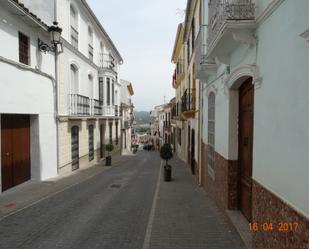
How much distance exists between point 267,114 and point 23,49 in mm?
8896

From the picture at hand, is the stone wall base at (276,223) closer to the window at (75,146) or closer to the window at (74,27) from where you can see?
the window at (75,146)

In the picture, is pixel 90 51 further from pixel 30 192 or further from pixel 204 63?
pixel 204 63

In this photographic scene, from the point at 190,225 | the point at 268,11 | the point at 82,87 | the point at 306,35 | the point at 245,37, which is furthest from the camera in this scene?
the point at 82,87

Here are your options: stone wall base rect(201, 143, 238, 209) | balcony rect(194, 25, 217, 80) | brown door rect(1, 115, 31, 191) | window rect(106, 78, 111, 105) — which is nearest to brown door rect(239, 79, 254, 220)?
stone wall base rect(201, 143, 238, 209)

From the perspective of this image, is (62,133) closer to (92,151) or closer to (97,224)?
(92,151)

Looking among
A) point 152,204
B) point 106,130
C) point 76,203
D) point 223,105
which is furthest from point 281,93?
Result: point 106,130

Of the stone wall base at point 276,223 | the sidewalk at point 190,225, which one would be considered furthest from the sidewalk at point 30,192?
the stone wall base at point 276,223

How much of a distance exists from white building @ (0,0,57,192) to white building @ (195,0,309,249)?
6.51 meters

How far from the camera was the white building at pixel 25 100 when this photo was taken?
25.0ft

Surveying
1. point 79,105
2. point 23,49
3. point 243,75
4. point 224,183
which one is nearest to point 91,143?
point 79,105

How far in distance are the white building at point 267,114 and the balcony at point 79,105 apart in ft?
28.8

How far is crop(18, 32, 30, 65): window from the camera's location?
857 cm

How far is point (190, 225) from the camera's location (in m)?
5.41

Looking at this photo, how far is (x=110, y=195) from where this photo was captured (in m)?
8.01
